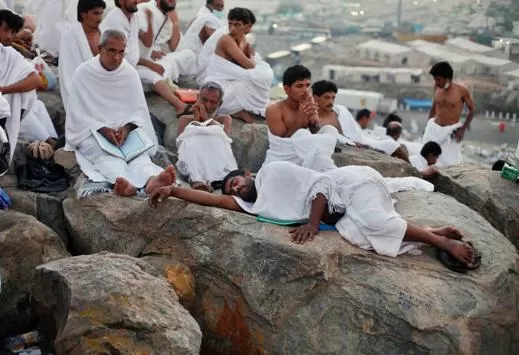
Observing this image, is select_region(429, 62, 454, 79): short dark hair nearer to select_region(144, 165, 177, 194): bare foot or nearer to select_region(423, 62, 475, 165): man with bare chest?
select_region(423, 62, 475, 165): man with bare chest

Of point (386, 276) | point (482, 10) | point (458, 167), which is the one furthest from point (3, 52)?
point (482, 10)

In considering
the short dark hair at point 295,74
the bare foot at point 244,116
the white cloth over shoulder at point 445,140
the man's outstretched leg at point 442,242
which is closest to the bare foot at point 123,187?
the short dark hair at point 295,74

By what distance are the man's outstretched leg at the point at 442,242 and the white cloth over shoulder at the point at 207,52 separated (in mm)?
4121

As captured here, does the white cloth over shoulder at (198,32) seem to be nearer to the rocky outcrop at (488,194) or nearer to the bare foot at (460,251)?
the rocky outcrop at (488,194)

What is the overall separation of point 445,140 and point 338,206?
4850 mm

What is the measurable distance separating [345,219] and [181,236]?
1117 mm

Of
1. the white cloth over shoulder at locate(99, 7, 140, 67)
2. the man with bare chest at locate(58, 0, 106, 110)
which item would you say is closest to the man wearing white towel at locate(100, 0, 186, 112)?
the white cloth over shoulder at locate(99, 7, 140, 67)

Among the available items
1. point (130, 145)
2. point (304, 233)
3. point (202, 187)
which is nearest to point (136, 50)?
point (130, 145)

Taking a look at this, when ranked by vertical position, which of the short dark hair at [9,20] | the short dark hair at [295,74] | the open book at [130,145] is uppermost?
the short dark hair at [9,20]

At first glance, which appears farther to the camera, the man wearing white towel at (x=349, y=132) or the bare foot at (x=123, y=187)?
the man wearing white towel at (x=349, y=132)

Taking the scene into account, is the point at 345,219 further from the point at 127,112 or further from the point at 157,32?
the point at 157,32

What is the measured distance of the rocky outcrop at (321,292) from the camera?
4.43m

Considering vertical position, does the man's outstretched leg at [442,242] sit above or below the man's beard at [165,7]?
below

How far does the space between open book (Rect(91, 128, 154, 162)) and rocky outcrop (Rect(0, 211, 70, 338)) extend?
3.27ft
